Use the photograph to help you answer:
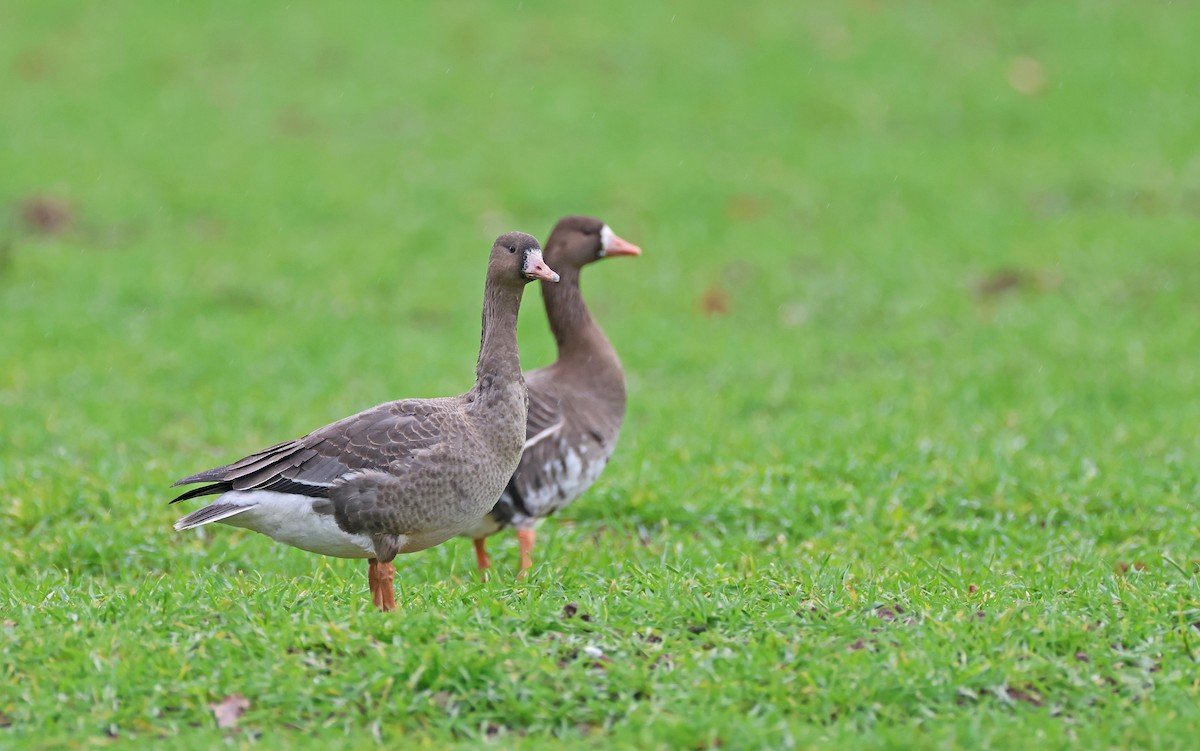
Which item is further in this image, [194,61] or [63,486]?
[194,61]

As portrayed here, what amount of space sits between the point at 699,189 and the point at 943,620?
10.1 m

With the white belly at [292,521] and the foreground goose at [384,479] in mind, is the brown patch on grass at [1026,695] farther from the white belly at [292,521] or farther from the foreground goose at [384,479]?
the white belly at [292,521]

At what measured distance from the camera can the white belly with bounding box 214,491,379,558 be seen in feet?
17.9

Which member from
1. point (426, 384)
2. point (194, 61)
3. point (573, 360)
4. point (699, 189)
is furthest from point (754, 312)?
point (194, 61)

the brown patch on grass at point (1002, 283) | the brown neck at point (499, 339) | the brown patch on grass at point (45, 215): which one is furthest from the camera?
the brown patch on grass at point (45, 215)

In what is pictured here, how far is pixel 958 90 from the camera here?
1719 cm

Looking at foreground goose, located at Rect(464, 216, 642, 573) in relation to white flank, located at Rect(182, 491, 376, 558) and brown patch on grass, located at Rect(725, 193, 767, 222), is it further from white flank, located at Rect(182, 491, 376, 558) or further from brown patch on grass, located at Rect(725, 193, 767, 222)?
brown patch on grass, located at Rect(725, 193, 767, 222)

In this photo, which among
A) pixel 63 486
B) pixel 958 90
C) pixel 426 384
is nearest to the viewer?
pixel 63 486

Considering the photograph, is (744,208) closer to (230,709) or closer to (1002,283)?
(1002,283)

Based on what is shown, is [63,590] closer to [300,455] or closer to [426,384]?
[300,455]

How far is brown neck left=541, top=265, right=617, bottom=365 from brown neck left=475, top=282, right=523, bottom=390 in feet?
5.19

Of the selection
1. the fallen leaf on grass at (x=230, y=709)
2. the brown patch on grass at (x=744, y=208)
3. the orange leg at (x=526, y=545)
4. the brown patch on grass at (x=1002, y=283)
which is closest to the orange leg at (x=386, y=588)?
the fallen leaf on grass at (x=230, y=709)

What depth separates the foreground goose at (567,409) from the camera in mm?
6750

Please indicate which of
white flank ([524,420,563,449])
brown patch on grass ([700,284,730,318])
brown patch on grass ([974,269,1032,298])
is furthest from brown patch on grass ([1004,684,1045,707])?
brown patch on grass ([974,269,1032,298])
